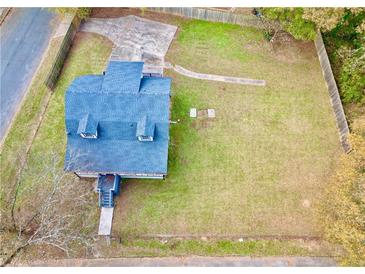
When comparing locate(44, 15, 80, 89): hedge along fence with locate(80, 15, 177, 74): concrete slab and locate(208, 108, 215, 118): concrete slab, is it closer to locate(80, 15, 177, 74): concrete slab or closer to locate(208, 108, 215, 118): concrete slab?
locate(80, 15, 177, 74): concrete slab

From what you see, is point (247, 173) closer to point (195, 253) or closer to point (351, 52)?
point (195, 253)

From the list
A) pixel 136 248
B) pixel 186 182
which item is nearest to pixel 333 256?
pixel 186 182

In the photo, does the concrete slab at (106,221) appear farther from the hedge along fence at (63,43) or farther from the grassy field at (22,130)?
the hedge along fence at (63,43)

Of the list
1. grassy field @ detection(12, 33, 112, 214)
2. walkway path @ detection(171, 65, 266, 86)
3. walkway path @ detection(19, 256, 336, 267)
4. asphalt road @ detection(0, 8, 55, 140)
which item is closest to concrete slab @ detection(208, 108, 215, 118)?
walkway path @ detection(171, 65, 266, 86)

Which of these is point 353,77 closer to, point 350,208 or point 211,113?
point 211,113

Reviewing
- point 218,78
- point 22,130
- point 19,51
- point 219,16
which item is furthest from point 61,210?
point 219,16
